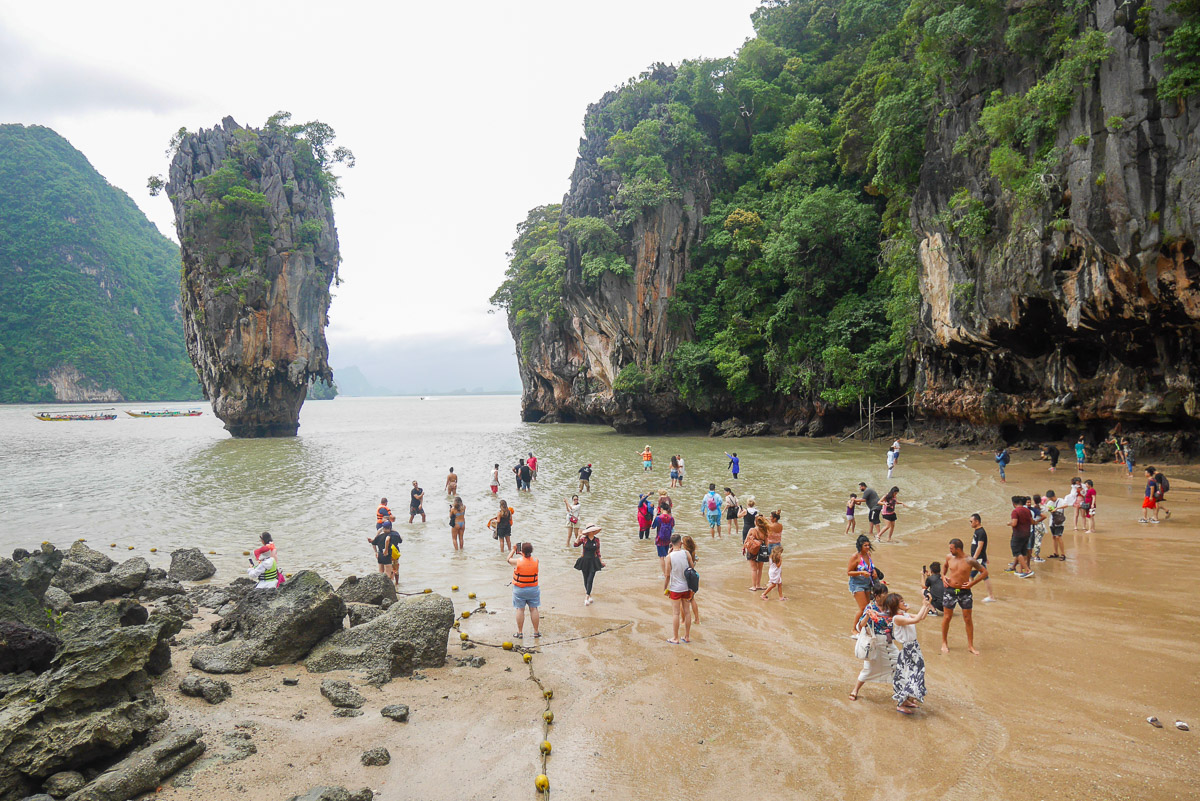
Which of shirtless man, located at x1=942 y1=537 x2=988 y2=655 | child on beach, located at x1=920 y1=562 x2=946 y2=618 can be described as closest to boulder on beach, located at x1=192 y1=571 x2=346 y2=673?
child on beach, located at x1=920 y1=562 x2=946 y2=618

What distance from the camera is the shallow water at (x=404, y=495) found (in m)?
13.8

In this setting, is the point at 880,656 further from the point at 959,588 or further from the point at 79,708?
the point at 79,708

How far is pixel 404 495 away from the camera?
68.6 ft

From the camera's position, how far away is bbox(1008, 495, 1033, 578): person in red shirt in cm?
992

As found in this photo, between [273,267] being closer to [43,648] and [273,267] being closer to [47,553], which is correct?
[47,553]

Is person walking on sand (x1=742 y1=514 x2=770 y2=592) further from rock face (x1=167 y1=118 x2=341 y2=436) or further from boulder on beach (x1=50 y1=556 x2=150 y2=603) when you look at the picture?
rock face (x1=167 y1=118 x2=341 y2=436)

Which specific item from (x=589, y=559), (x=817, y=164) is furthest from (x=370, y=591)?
(x=817, y=164)

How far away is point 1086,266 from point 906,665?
1789 cm

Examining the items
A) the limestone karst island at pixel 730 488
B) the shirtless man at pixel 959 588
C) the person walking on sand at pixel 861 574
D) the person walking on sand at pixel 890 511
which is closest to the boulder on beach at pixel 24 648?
the limestone karst island at pixel 730 488

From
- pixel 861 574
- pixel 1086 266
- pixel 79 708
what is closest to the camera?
pixel 79 708

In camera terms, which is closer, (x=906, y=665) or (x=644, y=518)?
(x=906, y=665)

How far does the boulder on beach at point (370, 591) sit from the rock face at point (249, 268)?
41.1 meters

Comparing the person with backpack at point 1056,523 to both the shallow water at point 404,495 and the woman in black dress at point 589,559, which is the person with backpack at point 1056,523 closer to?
the shallow water at point 404,495

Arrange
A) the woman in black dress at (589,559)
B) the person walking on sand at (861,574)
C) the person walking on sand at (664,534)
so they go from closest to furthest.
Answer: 1. the person walking on sand at (861,574)
2. the woman in black dress at (589,559)
3. the person walking on sand at (664,534)
